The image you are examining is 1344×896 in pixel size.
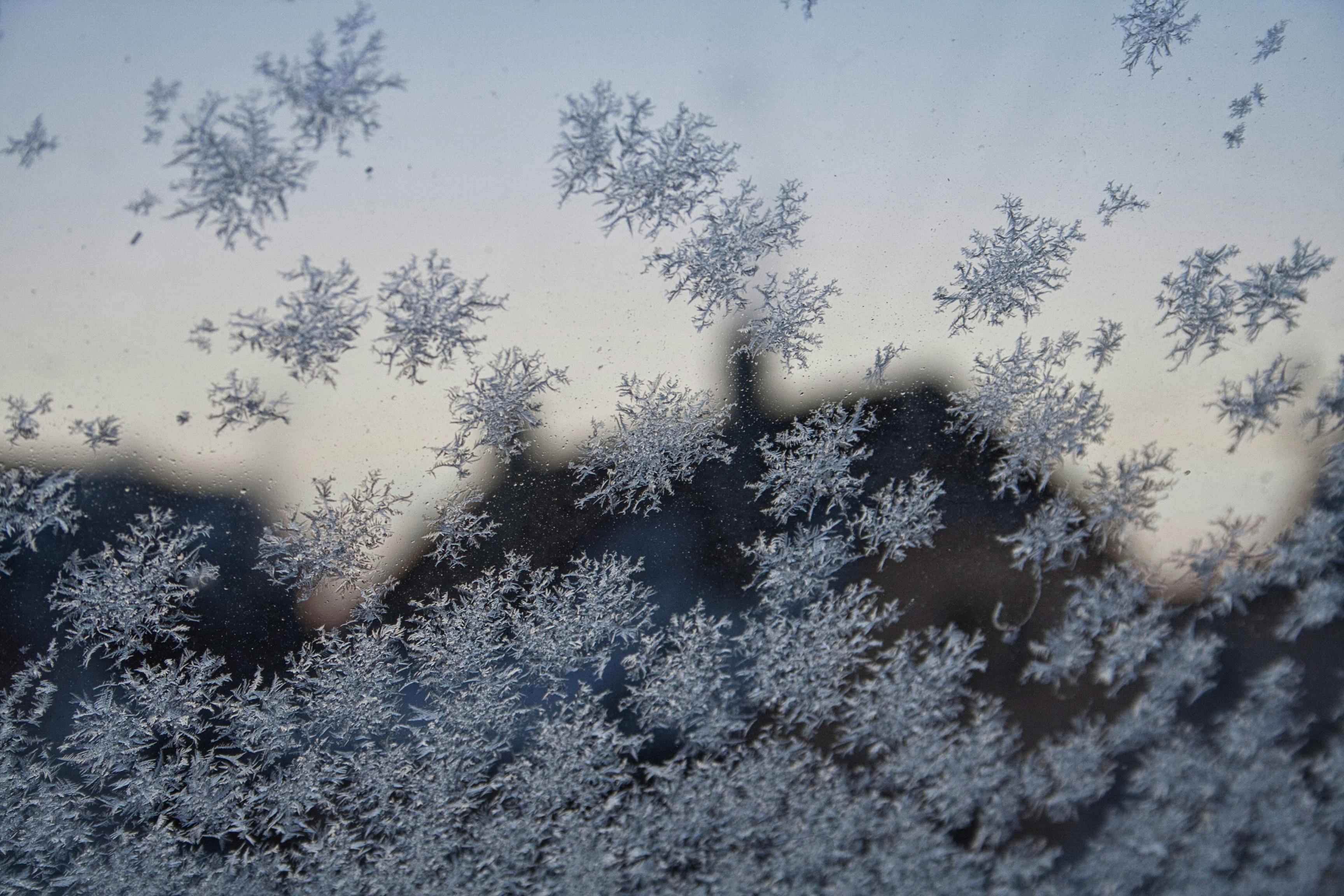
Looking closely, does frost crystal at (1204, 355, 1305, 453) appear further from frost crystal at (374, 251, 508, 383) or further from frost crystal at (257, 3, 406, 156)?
frost crystal at (257, 3, 406, 156)

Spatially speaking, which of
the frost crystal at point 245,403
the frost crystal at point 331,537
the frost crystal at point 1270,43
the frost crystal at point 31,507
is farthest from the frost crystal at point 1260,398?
the frost crystal at point 31,507

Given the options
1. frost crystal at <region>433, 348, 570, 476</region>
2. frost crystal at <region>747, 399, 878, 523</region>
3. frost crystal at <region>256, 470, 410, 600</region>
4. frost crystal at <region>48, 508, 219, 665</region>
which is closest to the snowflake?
frost crystal at <region>747, 399, 878, 523</region>

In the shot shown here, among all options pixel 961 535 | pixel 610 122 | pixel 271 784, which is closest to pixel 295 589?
pixel 271 784

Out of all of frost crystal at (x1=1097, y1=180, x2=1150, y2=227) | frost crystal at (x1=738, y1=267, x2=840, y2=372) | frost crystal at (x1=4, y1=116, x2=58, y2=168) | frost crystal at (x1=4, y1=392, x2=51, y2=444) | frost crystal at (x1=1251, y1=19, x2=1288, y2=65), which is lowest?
frost crystal at (x1=4, y1=392, x2=51, y2=444)

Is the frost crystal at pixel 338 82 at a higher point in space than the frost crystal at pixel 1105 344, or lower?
higher

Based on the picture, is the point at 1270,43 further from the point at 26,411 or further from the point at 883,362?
the point at 26,411

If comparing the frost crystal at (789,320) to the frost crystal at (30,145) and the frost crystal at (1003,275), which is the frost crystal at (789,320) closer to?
the frost crystal at (1003,275)
